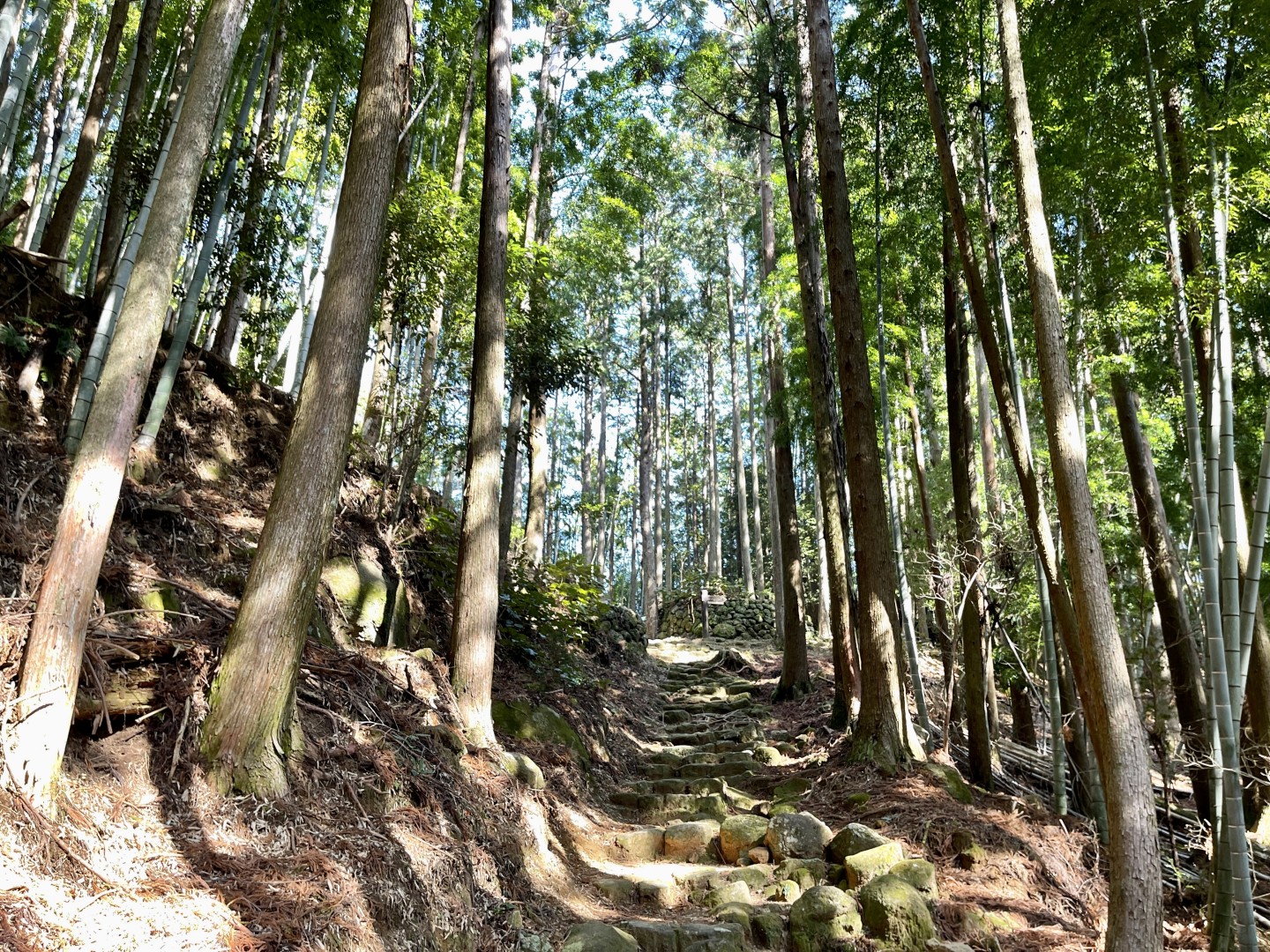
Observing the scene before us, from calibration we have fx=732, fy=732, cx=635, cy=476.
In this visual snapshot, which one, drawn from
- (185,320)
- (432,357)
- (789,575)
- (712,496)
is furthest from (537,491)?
(712,496)

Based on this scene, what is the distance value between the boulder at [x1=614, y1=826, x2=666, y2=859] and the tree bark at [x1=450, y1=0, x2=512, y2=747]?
1.29m

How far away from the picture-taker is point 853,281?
6.93 m

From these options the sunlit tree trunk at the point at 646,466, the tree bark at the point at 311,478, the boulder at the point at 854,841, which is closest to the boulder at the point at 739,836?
the boulder at the point at 854,841

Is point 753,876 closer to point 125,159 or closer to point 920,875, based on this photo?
point 920,875

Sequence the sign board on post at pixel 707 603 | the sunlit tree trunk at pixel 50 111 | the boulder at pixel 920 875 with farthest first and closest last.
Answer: the sign board on post at pixel 707 603, the sunlit tree trunk at pixel 50 111, the boulder at pixel 920 875

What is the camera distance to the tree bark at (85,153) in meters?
6.59

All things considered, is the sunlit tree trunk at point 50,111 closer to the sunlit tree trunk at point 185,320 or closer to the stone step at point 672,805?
the sunlit tree trunk at point 185,320

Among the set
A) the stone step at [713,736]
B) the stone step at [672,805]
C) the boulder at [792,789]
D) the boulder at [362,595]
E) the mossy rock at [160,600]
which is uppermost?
the boulder at [362,595]

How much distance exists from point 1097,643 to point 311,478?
13.3 ft

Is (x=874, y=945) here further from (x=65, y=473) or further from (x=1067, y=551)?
(x=65, y=473)

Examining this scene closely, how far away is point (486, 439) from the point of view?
18.6ft

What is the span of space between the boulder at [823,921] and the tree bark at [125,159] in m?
6.81

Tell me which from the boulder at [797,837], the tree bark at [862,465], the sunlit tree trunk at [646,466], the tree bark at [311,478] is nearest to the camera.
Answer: the tree bark at [311,478]

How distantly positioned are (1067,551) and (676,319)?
20060 mm
